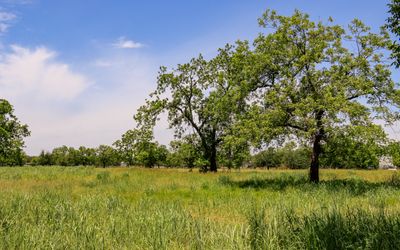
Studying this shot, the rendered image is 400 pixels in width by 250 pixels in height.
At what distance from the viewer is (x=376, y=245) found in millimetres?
5430

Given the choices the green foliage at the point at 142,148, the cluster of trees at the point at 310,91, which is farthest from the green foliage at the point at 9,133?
the cluster of trees at the point at 310,91

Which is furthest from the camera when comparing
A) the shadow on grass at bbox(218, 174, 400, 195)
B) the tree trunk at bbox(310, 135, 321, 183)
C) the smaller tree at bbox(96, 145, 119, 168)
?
the smaller tree at bbox(96, 145, 119, 168)

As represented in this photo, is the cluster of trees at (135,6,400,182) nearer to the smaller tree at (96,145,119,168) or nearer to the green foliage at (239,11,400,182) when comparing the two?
the green foliage at (239,11,400,182)

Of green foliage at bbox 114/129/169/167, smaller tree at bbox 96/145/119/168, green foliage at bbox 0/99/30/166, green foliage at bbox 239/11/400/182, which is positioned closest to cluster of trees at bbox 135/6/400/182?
green foliage at bbox 239/11/400/182

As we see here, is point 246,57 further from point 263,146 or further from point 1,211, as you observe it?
point 1,211

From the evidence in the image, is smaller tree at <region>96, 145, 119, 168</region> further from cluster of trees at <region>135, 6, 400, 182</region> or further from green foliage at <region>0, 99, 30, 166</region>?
cluster of trees at <region>135, 6, 400, 182</region>

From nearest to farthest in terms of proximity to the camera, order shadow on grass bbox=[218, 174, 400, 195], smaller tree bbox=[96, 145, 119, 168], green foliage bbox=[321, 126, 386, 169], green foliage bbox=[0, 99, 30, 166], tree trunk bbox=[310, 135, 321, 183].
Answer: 1. shadow on grass bbox=[218, 174, 400, 195]
2. green foliage bbox=[321, 126, 386, 169]
3. tree trunk bbox=[310, 135, 321, 183]
4. green foliage bbox=[0, 99, 30, 166]
5. smaller tree bbox=[96, 145, 119, 168]

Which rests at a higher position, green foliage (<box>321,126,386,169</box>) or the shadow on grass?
green foliage (<box>321,126,386,169</box>)

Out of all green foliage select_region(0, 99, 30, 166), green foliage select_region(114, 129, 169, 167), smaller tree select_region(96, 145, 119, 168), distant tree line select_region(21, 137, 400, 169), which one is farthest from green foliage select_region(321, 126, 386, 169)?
smaller tree select_region(96, 145, 119, 168)

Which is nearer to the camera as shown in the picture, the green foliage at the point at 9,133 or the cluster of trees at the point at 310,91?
the cluster of trees at the point at 310,91

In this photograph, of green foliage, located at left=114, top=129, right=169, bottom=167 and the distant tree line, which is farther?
green foliage, located at left=114, top=129, right=169, bottom=167

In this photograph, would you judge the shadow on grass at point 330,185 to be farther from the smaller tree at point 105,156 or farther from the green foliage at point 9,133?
the smaller tree at point 105,156

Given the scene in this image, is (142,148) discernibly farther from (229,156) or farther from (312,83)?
(312,83)

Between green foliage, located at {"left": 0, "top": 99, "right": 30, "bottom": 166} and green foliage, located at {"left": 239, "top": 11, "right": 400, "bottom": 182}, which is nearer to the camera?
green foliage, located at {"left": 239, "top": 11, "right": 400, "bottom": 182}
